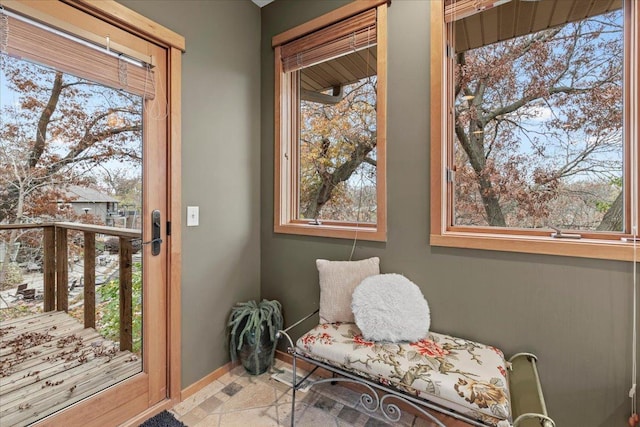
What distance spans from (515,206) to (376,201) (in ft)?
2.47

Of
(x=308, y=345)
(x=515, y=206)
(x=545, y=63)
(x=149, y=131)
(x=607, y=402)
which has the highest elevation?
(x=545, y=63)

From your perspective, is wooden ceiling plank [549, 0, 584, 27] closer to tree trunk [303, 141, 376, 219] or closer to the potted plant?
tree trunk [303, 141, 376, 219]

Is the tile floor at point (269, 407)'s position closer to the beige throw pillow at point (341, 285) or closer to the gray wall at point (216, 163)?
the gray wall at point (216, 163)

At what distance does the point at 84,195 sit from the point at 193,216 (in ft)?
1.82

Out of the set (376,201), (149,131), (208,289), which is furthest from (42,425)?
(376,201)

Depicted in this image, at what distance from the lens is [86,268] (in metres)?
1.47

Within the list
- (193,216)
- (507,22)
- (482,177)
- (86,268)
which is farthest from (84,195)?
(507,22)

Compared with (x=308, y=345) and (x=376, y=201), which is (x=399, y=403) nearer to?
(x=308, y=345)

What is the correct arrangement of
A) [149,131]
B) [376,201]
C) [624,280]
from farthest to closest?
1. [376,201]
2. [149,131]
3. [624,280]

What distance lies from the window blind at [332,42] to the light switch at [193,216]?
125 cm

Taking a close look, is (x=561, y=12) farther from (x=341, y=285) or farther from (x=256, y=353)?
(x=256, y=353)

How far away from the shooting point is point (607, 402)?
1271 mm

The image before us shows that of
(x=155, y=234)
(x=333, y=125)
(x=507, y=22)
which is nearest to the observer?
(x=507, y=22)

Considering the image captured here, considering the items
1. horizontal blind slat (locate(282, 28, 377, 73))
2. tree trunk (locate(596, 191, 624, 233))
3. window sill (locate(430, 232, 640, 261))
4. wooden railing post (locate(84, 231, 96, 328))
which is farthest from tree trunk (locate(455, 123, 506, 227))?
wooden railing post (locate(84, 231, 96, 328))
